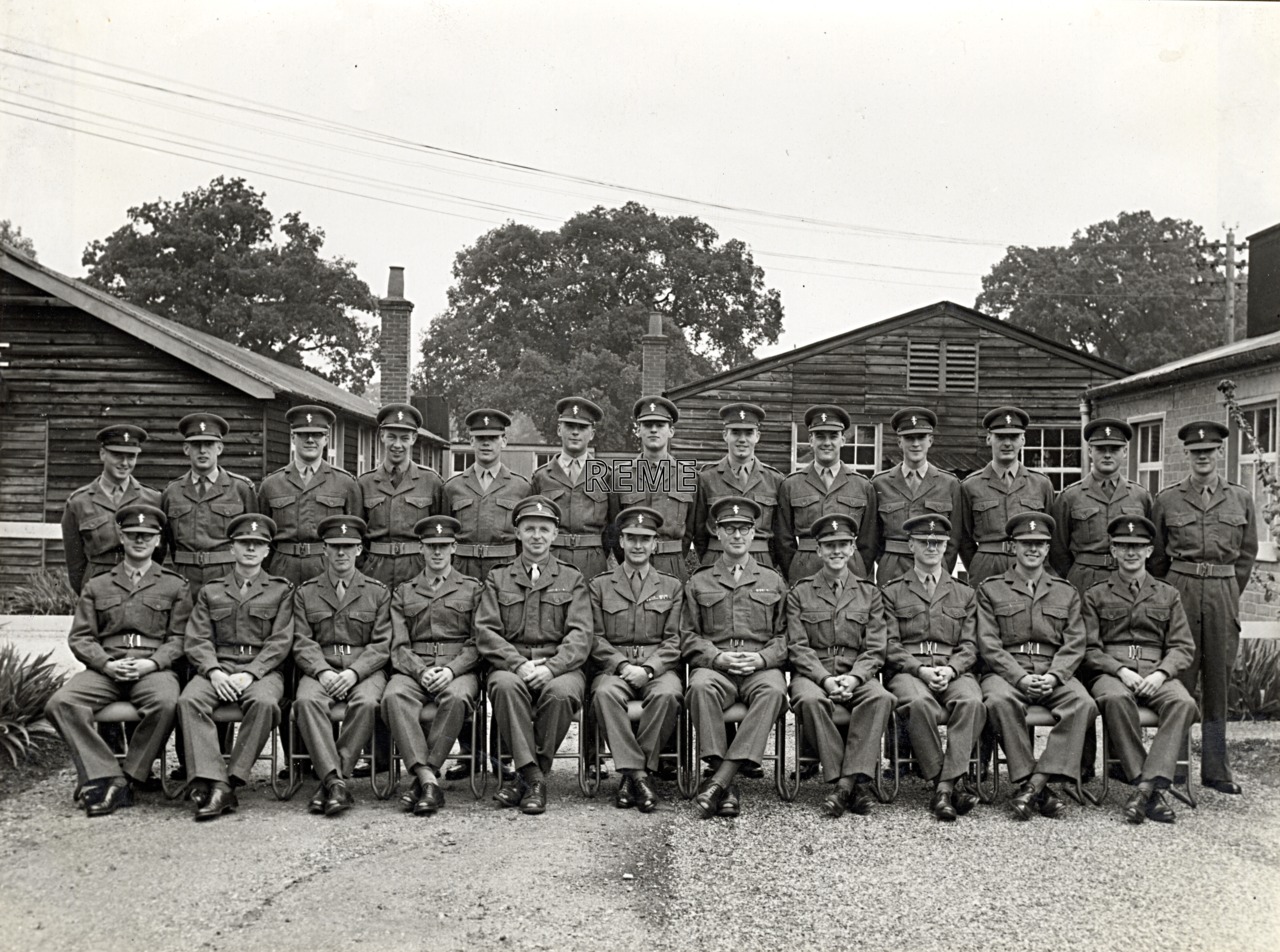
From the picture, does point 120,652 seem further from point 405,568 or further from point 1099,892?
point 1099,892

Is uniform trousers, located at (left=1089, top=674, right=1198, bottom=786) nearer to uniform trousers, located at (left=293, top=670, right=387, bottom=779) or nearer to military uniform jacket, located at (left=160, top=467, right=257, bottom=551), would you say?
uniform trousers, located at (left=293, top=670, right=387, bottom=779)

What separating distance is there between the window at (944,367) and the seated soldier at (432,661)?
39.4ft

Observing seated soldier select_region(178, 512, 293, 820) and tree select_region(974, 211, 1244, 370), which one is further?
tree select_region(974, 211, 1244, 370)

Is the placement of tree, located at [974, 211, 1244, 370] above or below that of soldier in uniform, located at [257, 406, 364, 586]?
above

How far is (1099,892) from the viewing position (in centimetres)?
400

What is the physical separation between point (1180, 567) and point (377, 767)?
171 inches

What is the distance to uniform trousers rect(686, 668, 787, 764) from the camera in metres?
5.02

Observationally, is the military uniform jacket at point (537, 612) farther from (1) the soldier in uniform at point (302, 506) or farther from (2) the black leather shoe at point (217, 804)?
(2) the black leather shoe at point (217, 804)

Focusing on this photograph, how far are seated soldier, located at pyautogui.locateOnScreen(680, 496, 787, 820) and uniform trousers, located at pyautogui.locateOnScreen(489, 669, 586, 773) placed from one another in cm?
62

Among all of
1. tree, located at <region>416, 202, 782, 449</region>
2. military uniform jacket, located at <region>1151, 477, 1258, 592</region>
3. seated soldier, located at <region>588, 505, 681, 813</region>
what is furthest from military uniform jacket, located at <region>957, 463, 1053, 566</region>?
tree, located at <region>416, 202, 782, 449</region>

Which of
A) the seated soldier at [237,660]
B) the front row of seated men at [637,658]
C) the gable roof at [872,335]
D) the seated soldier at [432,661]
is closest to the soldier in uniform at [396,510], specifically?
the seated soldier at [432,661]

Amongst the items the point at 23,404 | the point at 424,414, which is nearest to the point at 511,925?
the point at 23,404

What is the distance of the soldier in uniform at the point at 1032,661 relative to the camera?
16.4 ft

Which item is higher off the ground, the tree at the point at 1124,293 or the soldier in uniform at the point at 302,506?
the tree at the point at 1124,293
